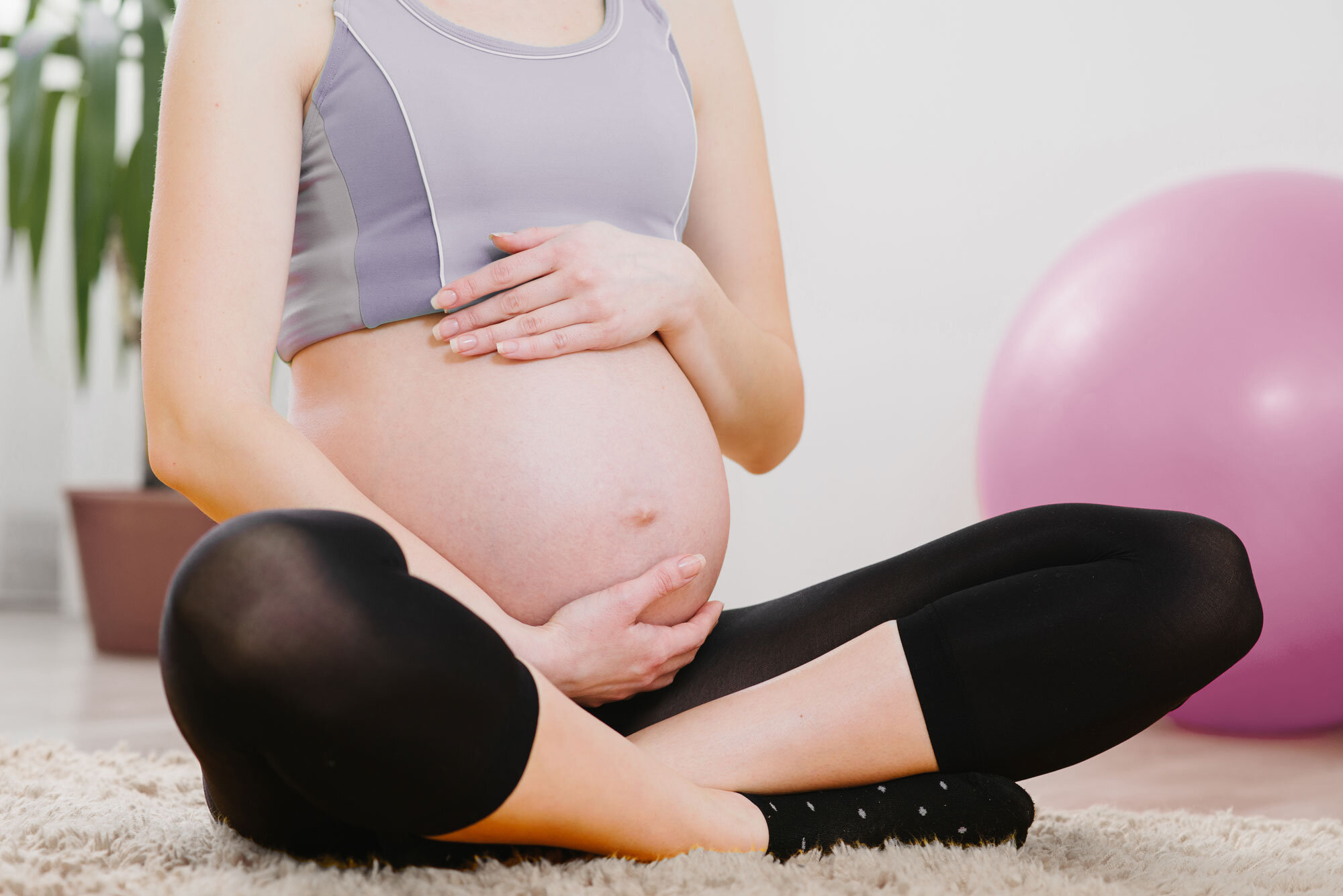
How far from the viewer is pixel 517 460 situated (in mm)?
760

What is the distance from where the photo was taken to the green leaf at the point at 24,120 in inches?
86.4

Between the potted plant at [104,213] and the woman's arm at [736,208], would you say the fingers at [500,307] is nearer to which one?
the woman's arm at [736,208]

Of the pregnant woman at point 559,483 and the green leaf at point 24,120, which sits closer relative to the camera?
the pregnant woman at point 559,483

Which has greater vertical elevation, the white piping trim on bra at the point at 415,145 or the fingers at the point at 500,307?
the white piping trim on bra at the point at 415,145

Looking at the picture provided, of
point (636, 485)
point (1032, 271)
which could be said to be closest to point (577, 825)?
point (636, 485)

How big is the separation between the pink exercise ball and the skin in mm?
859

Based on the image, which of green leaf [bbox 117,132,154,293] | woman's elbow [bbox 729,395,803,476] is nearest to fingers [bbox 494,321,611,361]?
woman's elbow [bbox 729,395,803,476]

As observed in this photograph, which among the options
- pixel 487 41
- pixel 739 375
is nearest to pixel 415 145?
pixel 487 41

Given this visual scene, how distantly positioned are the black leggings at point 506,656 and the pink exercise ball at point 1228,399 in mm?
711

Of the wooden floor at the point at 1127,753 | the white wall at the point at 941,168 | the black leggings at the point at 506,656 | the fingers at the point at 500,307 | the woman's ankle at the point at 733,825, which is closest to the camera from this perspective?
the black leggings at the point at 506,656

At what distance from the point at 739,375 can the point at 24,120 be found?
192 centimetres

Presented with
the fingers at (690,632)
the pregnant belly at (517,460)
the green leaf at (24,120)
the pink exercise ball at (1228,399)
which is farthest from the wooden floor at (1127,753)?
the green leaf at (24,120)

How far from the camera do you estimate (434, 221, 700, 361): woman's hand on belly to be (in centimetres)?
78

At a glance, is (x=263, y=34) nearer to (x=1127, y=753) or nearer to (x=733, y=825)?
(x=733, y=825)
